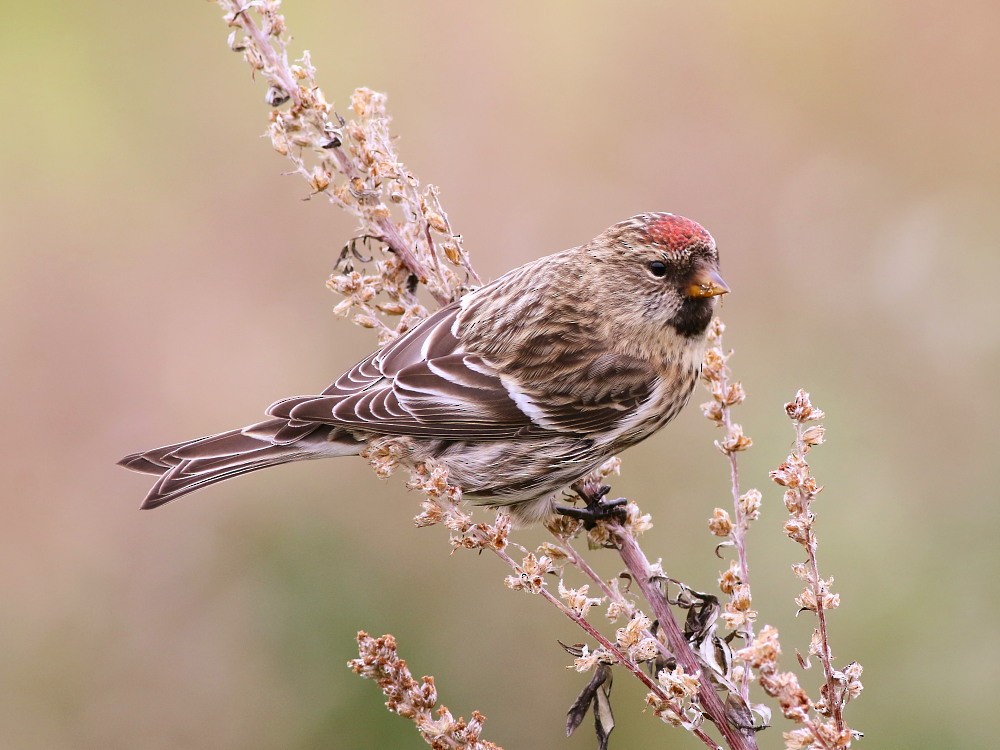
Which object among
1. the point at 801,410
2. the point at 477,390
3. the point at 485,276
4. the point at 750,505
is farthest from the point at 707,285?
the point at 485,276

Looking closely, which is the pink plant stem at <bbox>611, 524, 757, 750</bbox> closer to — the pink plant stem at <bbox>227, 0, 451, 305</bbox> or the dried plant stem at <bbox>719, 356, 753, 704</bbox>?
the dried plant stem at <bbox>719, 356, 753, 704</bbox>

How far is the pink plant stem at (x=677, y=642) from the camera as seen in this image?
1.89m

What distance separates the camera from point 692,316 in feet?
10.4

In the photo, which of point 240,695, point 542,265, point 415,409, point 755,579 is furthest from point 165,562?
point 755,579

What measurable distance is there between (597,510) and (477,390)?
0.48 m

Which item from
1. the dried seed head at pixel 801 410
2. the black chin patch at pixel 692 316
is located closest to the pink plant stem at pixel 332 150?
the black chin patch at pixel 692 316

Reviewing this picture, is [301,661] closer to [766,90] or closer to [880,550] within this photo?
[880,550]

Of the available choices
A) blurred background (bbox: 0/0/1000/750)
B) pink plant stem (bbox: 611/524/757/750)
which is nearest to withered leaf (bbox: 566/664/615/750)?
pink plant stem (bbox: 611/524/757/750)

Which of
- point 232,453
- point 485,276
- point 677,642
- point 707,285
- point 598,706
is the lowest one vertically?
point 598,706

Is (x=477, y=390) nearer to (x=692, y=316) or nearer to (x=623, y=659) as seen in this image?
(x=692, y=316)

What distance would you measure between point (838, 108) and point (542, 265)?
2464 mm

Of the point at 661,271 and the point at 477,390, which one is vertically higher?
the point at 661,271

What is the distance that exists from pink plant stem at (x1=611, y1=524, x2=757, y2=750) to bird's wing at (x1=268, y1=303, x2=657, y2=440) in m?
0.50

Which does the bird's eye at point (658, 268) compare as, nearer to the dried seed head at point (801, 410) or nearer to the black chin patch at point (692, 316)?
the black chin patch at point (692, 316)
